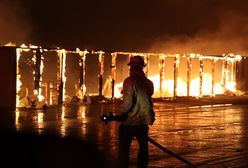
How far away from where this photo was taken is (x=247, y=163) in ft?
33.5

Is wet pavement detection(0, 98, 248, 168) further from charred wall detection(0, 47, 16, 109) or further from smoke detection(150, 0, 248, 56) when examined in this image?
smoke detection(150, 0, 248, 56)

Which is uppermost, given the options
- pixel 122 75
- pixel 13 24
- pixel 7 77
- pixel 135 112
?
pixel 13 24

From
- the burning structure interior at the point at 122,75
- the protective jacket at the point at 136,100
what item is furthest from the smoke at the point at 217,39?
the protective jacket at the point at 136,100

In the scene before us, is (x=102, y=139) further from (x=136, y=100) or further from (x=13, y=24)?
(x=13, y=24)

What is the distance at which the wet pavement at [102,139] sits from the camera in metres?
10.3

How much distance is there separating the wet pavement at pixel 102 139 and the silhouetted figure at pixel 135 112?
178 cm

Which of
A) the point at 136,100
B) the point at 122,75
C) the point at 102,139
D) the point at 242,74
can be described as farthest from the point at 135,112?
the point at 242,74

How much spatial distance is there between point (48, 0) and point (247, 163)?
107 ft

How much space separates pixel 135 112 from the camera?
8.05 m

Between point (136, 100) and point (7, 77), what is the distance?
15336mm

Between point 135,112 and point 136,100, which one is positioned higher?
point 136,100

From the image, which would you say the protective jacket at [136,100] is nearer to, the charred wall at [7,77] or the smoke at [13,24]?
Result: the charred wall at [7,77]

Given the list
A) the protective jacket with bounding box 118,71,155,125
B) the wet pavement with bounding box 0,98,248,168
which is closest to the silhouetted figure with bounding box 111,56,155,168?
the protective jacket with bounding box 118,71,155,125

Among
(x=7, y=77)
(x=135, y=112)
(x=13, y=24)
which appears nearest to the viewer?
(x=135, y=112)
